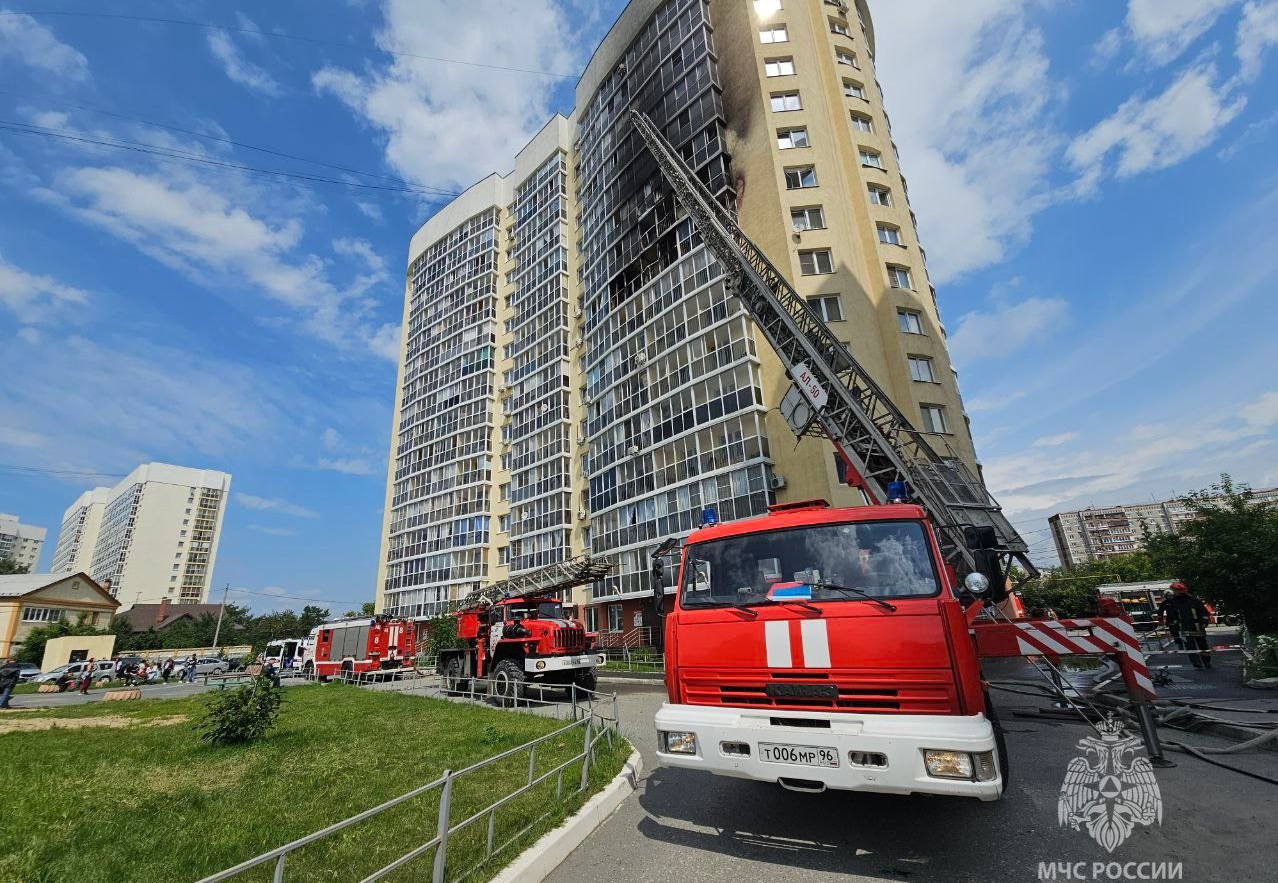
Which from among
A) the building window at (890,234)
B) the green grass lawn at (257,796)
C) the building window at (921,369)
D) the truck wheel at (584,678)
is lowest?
the green grass lawn at (257,796)

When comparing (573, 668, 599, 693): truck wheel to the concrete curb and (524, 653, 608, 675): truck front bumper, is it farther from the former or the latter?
the concrete curb

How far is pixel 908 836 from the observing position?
4.39m

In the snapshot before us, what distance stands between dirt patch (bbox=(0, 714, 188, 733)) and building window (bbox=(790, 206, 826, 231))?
2959 cm

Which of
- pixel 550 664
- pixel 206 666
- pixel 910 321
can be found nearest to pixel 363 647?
pixel 550 664

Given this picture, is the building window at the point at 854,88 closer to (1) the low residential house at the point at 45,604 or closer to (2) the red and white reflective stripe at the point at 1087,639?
(2) the red and white reflective stripe at the point at 1087,639

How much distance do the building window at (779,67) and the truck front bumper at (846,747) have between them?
34.8m

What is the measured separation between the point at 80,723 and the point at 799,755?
62.0 feet

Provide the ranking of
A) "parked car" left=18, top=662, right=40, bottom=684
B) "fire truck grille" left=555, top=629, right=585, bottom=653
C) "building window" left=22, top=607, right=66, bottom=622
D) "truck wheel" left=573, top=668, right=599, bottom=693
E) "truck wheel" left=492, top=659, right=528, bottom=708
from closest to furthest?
Answer: "truck wheel" left=492, top=659, right=528, bottom=708 < "fire truck grille" left=555, top=629, right=585, bottom=653 < "truck wheel" left=573, top=668, right=599, bottom=693 < "parked car" left=18, top=662, right=40, bottom=684 < "building window" left=22, top=607, right=66, bottom=622

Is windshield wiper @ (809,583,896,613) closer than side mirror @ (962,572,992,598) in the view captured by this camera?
Yes

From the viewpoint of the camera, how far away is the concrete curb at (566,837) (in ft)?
13.0

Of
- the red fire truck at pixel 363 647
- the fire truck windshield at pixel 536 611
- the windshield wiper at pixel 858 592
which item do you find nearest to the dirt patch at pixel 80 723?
the fire truck windshield at pixel 536 611

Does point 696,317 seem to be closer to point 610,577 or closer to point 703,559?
point 610,577

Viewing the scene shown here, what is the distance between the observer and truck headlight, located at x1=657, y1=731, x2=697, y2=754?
4.50 metres

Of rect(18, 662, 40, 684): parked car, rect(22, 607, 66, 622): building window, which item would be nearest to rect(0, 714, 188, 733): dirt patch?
rect(18, 662, 40, 684): parked car
